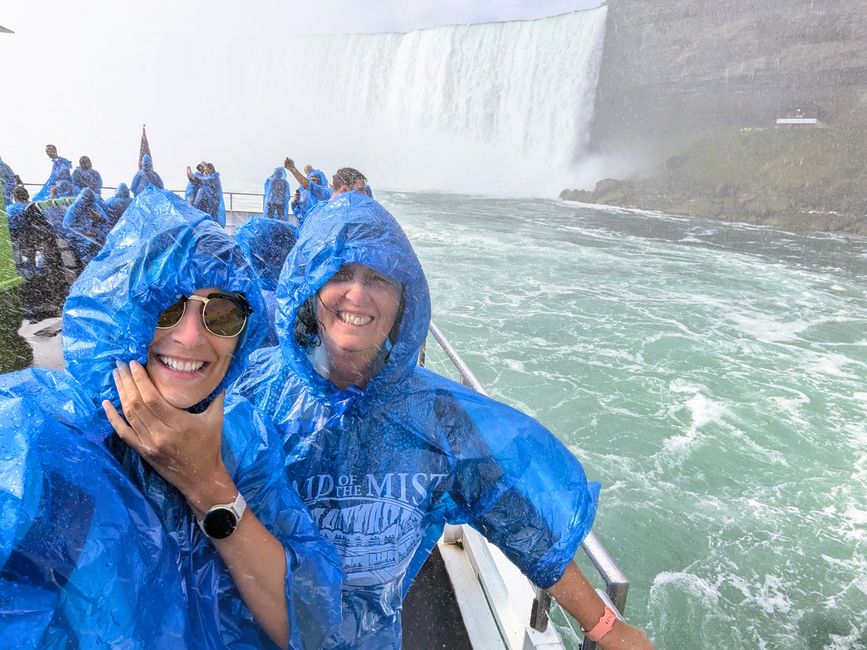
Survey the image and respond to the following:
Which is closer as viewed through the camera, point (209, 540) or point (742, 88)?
point (209, 540)

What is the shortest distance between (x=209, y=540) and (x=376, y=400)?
0.38 metres

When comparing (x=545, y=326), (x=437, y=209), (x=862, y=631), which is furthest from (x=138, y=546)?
(x=437, y=209)

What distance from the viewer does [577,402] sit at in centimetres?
727

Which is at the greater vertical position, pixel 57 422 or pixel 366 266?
pixel 366 266

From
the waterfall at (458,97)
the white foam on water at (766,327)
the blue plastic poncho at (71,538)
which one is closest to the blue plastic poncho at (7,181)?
the blue plastic poncho at (71,538)

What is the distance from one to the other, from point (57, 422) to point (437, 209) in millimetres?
24719

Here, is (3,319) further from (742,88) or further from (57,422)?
(742,88)

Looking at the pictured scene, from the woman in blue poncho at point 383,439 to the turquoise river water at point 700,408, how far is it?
3.42 metres

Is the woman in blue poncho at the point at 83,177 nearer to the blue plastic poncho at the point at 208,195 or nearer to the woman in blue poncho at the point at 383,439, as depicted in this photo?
the blue plastic poncho at the point at 208,195

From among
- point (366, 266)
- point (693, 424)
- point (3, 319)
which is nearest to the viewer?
point (366, 266)

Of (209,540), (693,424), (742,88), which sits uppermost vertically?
(742,88)

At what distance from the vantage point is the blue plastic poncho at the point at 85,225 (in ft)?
16.0

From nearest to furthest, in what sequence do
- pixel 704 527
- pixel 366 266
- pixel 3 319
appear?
1. pixel 366 266
2. pixel 3 319
3. pixel 704 527

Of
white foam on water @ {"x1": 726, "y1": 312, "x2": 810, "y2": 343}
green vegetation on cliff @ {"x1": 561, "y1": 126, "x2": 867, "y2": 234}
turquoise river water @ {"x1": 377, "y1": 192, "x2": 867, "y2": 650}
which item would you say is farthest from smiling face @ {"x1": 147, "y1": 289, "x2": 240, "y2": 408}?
green vegetation on cliff @ {"x1": 561, "y1": 126, "x2": 867, "y2": 234}
